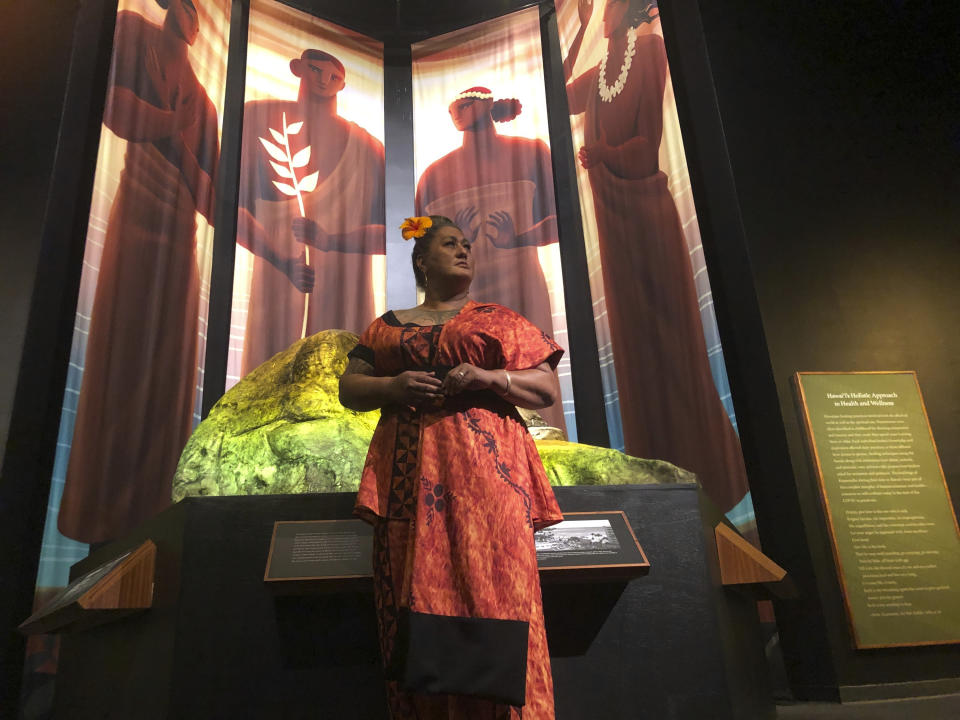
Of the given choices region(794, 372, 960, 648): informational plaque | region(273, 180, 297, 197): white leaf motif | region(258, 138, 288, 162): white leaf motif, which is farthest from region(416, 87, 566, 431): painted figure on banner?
region(794, 372, 960, 648): informational plaque

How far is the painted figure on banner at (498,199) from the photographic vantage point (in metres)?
4.73

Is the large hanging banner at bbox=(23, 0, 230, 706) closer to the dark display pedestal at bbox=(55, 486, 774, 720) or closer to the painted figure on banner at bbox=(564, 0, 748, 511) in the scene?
the dark display pedestal at bbox=(55, 486, 774, 720)

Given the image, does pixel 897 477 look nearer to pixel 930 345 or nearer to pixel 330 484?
pixel 930 345

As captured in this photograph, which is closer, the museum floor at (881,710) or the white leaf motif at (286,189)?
the museum floor at (881,710)

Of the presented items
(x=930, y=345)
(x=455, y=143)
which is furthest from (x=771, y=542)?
(x=455, y=143)

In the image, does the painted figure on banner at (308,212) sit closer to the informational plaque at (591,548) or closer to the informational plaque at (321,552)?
the informational plaque at (321,552)

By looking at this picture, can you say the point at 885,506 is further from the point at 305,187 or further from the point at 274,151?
the point at 274,151

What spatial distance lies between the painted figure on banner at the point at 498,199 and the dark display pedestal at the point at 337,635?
8.85 ft

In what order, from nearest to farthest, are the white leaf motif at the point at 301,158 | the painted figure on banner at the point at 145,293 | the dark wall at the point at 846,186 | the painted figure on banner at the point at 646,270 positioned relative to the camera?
the dark wall at the point at 846,186 → the painted figure on banner at the point at 145,293 → the painted figure on banner at the point at 646,270 → the white leaf motif at the point at 301,158

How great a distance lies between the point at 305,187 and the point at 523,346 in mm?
3823

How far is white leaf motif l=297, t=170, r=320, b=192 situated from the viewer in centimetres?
491

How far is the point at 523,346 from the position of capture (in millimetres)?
1593

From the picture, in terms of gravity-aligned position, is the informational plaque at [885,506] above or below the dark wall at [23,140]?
below

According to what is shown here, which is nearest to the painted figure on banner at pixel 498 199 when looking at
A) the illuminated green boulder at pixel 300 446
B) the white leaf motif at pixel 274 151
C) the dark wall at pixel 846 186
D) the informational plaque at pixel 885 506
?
the white leaf motif at pixel 274 151
